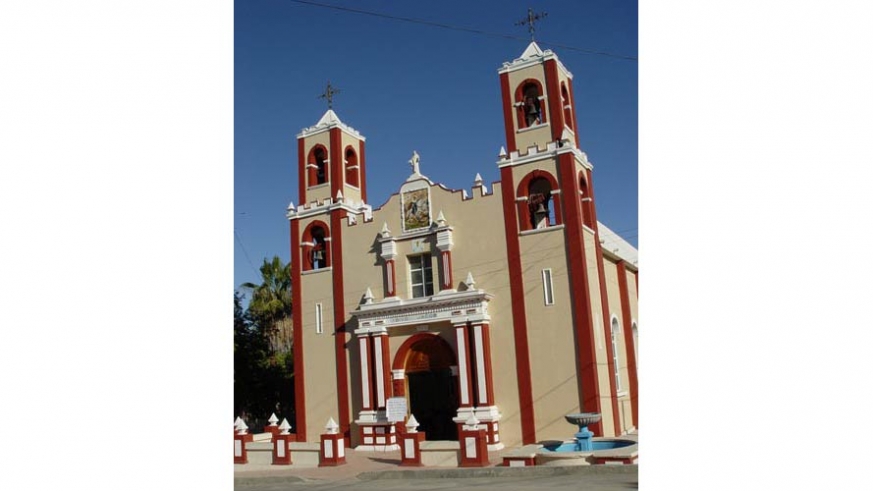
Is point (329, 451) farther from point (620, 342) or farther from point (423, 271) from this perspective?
point (620, 342)

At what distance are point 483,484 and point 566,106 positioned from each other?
7342 mm

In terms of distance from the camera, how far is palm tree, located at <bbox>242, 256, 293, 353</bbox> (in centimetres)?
1320

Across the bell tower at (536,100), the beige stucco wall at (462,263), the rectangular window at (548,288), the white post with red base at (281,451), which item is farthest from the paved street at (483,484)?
the bell tower at (536,100)

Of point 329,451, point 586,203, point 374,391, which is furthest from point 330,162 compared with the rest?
point 329,451

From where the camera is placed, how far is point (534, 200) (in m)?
11.9

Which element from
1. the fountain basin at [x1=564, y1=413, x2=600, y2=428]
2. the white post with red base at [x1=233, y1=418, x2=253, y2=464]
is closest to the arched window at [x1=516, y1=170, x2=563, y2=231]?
the fountain basin at [x1=564, y1=413, x2=600, y2=428]

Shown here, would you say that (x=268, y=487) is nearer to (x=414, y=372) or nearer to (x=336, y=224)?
(x=414, y=372)

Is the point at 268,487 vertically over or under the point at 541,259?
under

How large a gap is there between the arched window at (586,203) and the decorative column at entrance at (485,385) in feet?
7.83

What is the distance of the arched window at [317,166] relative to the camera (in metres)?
13.9

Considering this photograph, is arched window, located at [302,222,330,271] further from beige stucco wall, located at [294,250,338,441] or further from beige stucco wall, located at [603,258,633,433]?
beige stucco wall, located at [603,258,633,433]

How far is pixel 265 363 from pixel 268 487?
5.06 metres

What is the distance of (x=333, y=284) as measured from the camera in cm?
1340
